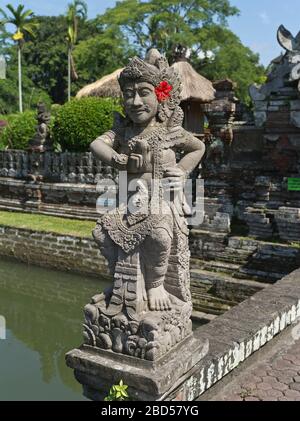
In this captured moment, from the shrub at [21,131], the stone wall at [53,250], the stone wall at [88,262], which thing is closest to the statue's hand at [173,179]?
the stone wall at [88,262]

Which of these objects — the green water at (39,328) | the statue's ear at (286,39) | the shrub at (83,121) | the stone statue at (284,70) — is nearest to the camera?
the green water at (39,328)

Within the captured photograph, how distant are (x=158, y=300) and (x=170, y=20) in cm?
2490

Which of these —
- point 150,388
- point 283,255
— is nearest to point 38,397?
point 150,388

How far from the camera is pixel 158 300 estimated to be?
10.1 ft

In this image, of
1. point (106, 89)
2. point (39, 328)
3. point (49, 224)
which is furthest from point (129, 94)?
point (106, 89)

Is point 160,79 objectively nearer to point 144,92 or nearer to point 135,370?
point 144,92

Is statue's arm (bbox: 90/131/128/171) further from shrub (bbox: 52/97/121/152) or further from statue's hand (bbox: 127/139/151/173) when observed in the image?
shrub (bbox: 52/97/121/152)

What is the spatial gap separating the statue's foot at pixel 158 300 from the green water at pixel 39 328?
248cm

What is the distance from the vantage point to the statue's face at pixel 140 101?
310cm

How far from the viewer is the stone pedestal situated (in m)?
2.78

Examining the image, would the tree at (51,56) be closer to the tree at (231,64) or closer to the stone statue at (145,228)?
the tree at (231,64)

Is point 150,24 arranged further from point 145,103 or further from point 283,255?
point 145,103

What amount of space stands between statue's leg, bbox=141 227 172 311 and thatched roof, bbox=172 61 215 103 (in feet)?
40.5
